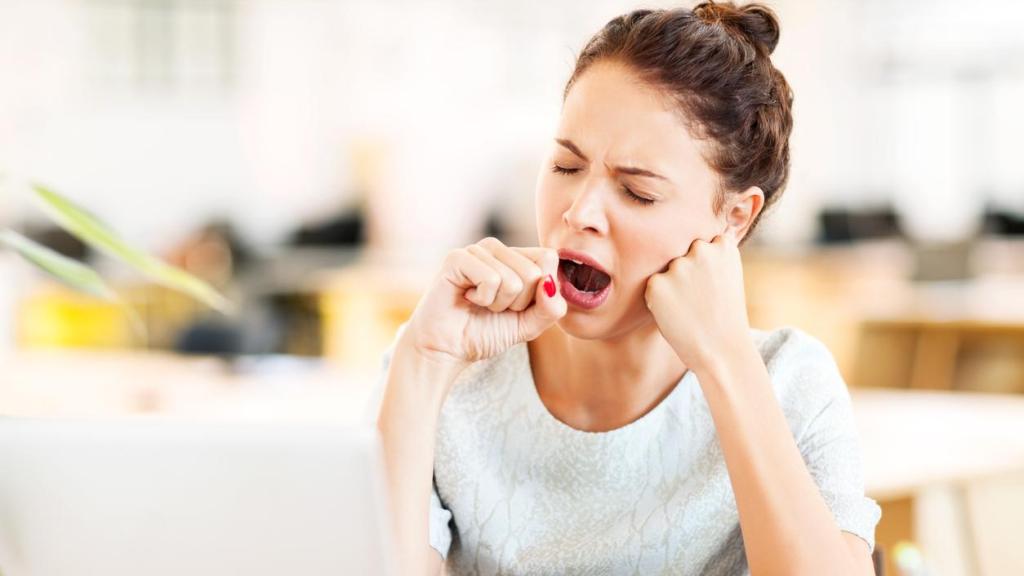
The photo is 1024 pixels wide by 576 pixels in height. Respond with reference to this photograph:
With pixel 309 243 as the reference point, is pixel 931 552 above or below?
above

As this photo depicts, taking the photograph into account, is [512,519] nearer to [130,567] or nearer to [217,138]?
[130,567]

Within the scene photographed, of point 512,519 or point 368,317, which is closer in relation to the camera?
point 512,519

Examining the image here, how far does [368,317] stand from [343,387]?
288 centimetres

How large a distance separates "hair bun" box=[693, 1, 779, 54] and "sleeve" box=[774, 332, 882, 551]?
339mm

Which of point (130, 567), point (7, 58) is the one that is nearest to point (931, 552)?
point (130, 567)

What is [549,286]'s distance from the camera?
121 cm

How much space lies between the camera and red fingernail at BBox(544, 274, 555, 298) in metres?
1.21

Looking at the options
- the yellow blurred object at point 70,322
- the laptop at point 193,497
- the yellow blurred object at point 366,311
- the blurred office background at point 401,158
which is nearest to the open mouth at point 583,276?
the laptop at point 193,497

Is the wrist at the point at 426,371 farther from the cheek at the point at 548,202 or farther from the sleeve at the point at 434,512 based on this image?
the cheek at the point at 548,202

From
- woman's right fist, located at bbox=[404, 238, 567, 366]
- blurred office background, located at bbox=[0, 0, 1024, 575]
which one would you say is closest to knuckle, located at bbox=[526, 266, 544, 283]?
woman's right fist, located at bbox=[404, 238, 567, 366]

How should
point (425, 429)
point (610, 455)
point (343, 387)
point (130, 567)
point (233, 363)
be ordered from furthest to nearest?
point (233, 363)
point (343, 387)
point (610, 455)
point (425, 429)
point (130, 567)

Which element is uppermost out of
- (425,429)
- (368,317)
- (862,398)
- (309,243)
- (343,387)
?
(425,429)

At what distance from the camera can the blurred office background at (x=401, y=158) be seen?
6.18m

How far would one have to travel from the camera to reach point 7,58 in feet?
28.7
